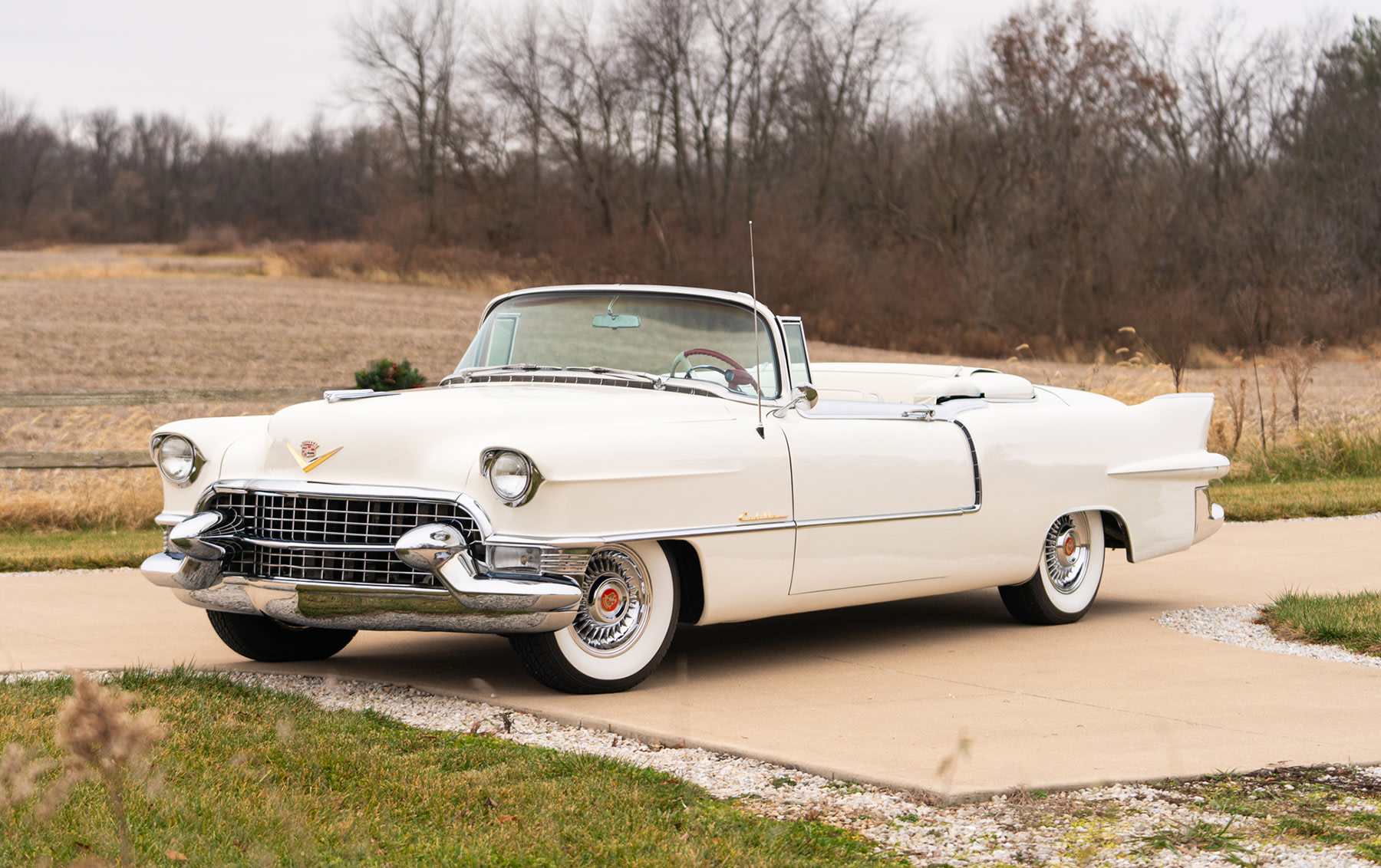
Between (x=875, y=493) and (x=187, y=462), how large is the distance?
112 inches

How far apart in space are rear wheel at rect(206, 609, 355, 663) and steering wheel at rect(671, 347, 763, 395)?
1.93 metres

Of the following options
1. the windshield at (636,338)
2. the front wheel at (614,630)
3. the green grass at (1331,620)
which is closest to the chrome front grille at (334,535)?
the front wheel at (614,630)

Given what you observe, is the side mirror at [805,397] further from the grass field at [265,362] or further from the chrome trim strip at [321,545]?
the grass field at [265,362]

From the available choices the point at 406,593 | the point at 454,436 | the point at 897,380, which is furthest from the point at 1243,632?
the point at 406,593

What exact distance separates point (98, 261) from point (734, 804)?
184 ft

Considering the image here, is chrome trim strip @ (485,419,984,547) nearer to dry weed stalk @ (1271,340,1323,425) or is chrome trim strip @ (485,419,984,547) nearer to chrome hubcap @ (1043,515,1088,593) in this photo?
chrome hubcap @ (1043,515,1088,593)

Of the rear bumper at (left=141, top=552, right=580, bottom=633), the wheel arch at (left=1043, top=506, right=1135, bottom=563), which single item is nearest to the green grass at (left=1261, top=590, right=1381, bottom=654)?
the wheel arch at (left=1043, top=506, right=1135, bottom=563)

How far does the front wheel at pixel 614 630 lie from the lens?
5.27 meters

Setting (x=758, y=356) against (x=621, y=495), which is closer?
(x=621, y=495)

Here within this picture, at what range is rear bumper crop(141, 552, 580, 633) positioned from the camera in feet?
16.1

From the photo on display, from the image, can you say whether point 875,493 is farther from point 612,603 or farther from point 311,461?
point 311,461

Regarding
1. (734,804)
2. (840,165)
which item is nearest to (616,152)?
(840,165)

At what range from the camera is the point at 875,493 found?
6.09 meters

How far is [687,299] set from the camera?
6.41 metres
